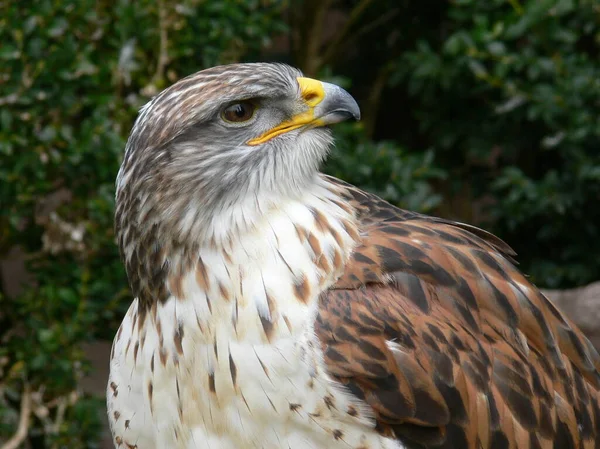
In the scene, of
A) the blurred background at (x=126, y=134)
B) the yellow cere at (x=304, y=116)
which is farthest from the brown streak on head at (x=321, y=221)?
the blurred background at (x=126, y=134)

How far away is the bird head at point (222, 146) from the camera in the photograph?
2.36 meters

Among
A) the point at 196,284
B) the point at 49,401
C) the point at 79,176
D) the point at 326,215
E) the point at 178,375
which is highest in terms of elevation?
the point at 326,215

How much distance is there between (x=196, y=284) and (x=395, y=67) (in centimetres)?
340

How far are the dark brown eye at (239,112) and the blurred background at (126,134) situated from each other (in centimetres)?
167

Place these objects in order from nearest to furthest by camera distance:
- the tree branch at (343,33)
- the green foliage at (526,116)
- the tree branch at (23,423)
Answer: the tree branch at (23,423) → the green foliage at (526,116) → the tree branch at (343,33)

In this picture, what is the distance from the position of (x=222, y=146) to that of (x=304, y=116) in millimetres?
216

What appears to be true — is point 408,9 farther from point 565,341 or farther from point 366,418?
point 366,418

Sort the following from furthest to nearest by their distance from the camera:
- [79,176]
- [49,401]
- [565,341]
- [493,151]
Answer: [493,151]
[49,401]
[79,176]
[565,341]

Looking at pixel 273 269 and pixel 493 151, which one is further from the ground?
pixel 273 269

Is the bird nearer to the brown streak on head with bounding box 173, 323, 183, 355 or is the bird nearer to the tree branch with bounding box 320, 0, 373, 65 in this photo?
the brown streak on head with bounding box 173, 323, 183, 355

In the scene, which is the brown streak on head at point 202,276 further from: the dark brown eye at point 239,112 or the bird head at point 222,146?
the dark brown eye at point 239,112

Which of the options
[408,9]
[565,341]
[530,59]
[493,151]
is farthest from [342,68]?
[565,341]

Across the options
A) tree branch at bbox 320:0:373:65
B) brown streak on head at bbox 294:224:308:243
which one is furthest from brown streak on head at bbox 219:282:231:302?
tree branch at bbox 320:0:373:65

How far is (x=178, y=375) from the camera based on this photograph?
93.2 inches
